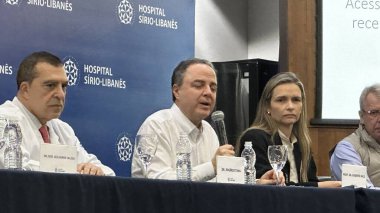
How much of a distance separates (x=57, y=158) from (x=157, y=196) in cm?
38

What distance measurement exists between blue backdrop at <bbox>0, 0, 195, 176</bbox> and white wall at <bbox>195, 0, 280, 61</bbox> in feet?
3.92

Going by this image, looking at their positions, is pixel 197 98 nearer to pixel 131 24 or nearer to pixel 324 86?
pixel 131 24

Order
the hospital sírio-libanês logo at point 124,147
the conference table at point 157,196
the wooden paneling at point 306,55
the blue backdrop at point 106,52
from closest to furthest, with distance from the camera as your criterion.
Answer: the conference table at point 157,196 < the blue backdrop at point 106,52 < the hospital sírio-libanês logo at point 124,147 < the wooden paneling at point 306,55

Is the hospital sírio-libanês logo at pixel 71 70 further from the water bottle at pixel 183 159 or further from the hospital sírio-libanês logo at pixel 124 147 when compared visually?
the water bottle at pixel 183 159

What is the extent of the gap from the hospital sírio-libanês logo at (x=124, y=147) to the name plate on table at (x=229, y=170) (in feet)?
7.91

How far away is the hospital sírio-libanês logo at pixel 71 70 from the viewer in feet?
17.3

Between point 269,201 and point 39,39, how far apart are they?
8.21ft

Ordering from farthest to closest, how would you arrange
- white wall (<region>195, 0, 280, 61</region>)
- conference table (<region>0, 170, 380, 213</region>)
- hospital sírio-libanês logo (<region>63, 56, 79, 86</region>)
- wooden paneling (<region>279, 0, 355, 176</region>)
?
white wall (<region>195, 0, 280, 61</region>) < wooden paneling (<region>279, 0, 355, 176</region>) < hospital sírio-libanês logo (<region>63, 56, 79, 86</region>) < conference table (<region>0, 170, 380, 213</region>)

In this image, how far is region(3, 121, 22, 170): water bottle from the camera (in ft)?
9.95

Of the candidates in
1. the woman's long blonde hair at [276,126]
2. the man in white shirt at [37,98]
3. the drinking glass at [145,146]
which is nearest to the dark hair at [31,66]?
the man in white shirt at [37,98]

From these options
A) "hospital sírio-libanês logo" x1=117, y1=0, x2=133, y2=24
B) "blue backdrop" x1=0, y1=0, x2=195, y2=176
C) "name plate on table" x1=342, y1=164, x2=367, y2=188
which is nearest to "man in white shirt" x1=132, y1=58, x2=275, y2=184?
"name plate on table" x1=342, y1=164, x2=367, y2=188

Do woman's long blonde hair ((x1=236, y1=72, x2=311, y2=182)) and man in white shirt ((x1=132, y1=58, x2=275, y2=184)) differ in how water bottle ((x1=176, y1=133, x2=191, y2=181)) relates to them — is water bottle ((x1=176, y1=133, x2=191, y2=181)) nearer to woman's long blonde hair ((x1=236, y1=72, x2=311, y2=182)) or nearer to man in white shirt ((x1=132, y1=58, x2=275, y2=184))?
man in white shirt ((x1=132, y1=58, x2=275, y2=184))

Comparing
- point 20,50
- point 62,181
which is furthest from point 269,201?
point 20,50

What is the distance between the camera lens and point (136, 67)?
5676mm
